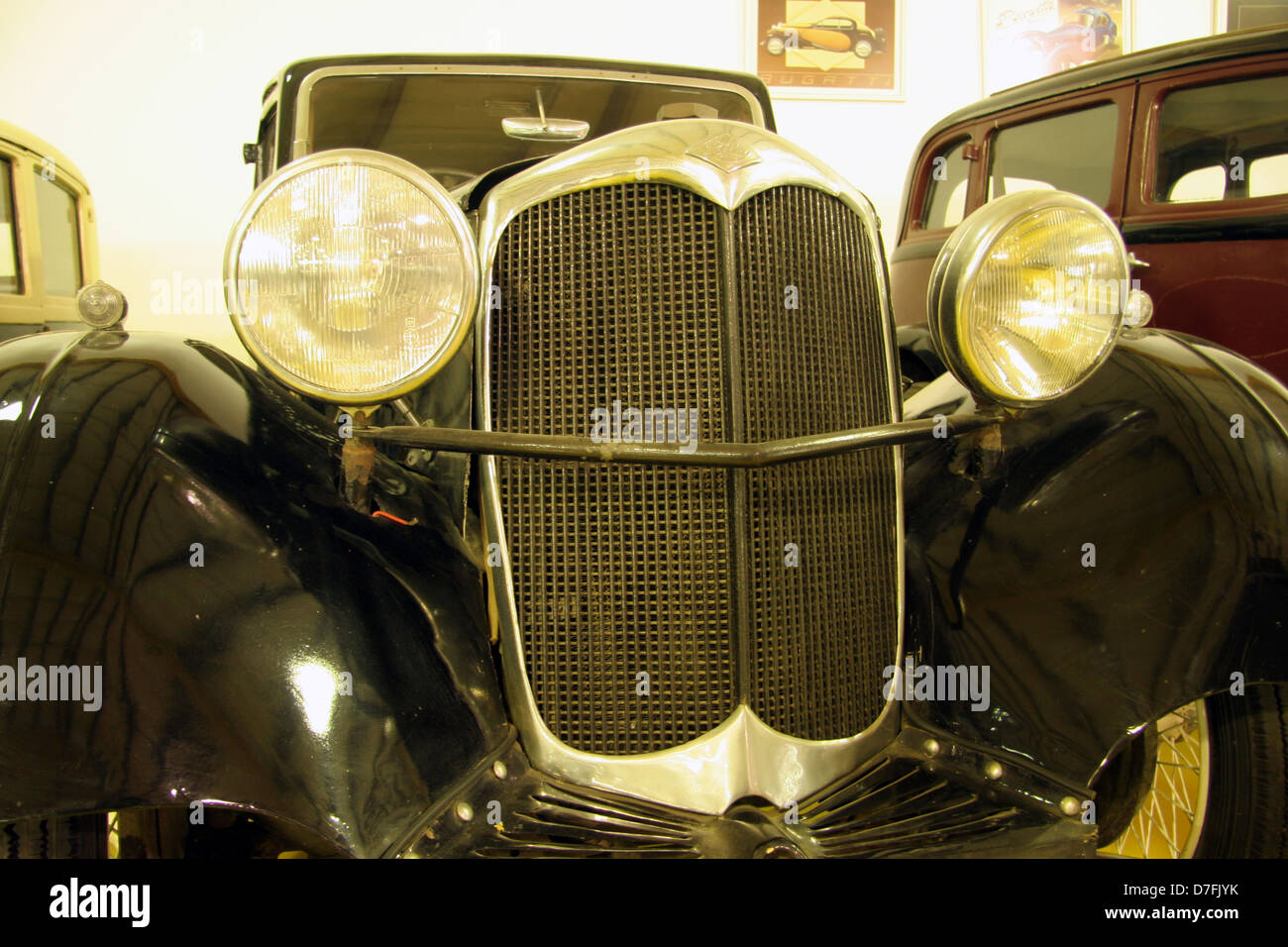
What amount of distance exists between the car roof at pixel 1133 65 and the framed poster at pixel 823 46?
431 millimetres

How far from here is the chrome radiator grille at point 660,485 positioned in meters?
1.12

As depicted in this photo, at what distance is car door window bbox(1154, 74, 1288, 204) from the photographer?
2.83 metres

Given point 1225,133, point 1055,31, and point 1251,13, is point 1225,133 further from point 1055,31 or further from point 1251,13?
point 1251,13

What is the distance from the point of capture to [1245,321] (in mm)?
2820

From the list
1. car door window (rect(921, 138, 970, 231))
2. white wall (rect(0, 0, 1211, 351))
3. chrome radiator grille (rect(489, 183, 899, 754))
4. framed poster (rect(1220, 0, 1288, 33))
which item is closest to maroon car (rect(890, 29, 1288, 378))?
car door window (rect(921, 138, 970, 231))

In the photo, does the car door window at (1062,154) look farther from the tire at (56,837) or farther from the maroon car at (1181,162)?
the tire at (56,837)

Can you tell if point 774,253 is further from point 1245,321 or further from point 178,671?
point 1245,321

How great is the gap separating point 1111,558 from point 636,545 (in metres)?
0.67

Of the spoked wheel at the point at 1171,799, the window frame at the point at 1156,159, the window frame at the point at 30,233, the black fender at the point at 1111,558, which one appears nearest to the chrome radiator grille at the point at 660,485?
the black fender at the point at 1111,558

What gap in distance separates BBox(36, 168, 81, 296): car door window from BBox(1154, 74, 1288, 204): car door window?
4.08m

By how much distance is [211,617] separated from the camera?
0.97 metres

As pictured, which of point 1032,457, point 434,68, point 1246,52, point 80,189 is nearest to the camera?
point 1032,457

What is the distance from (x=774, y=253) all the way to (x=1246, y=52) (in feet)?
8.74
